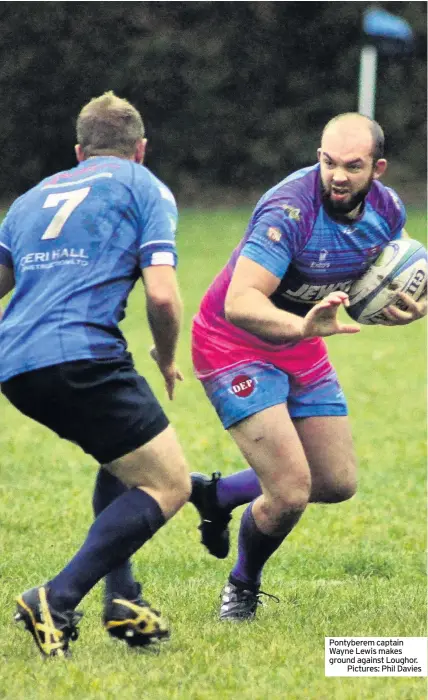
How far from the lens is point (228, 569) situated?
6.87 m

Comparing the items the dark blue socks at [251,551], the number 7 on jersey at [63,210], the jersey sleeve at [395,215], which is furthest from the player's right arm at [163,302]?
the jersey sleeve at [395,215]

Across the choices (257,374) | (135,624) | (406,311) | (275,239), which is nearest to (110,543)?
(135,624)

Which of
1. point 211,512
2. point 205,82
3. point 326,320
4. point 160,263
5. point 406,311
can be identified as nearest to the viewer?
point 160,263

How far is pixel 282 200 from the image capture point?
5336 mm

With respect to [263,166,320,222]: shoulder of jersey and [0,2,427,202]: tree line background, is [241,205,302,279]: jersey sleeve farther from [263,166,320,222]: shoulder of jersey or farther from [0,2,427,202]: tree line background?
[0,2,427,202]: tree line background

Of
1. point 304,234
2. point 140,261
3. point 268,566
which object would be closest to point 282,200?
point 304,234

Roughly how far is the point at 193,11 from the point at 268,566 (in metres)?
23.0

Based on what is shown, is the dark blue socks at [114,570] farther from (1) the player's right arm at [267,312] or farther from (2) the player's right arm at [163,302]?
Result: (1) the player's right arm at [267,312]

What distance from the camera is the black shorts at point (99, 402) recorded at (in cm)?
461

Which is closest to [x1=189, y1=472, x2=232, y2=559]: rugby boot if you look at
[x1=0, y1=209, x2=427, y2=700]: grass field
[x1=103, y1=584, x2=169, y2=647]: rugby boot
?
[x1=0, y1=209, x2=427, y2=700]: grass field

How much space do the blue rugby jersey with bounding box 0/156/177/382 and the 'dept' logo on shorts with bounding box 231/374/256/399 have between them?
0.89 metres

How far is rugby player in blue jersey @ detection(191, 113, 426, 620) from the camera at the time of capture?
5.24 meters

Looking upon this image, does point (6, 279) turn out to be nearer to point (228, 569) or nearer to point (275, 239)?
point (275, 239)

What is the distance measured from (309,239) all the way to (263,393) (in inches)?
26.0
